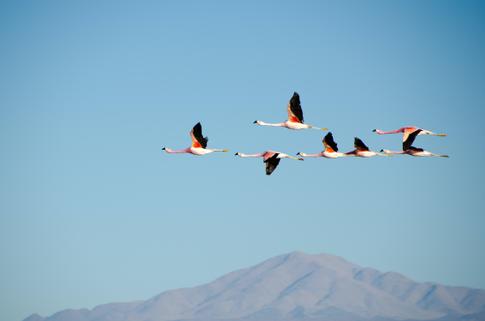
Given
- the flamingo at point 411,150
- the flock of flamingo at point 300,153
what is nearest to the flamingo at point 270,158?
the flock of flamingo at point 300,153

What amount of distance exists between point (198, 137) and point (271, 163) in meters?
7.71

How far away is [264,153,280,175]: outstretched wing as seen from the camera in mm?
81656

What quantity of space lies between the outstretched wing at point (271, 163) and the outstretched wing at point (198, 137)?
6478 mm

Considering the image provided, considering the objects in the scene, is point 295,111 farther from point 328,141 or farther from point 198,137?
point 198,137

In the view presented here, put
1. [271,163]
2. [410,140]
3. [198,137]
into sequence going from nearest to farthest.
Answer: [410,140]
[198,137]
[271,163]

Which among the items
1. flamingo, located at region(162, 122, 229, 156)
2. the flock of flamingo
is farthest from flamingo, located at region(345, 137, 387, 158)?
flamingo, located at region(162, 122, 229, 156)

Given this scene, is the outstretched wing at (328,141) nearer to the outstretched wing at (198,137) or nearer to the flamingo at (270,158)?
the flamingo at (270,158)

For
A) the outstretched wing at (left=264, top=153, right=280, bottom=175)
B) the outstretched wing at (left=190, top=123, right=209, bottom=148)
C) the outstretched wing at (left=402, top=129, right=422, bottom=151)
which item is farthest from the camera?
the outstretched wing at (left=264, top=153, right=280, bottom=175)

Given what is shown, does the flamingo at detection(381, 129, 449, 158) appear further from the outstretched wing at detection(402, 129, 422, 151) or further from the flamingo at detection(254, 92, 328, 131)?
the flamingo at detection(254, 92, 328, 131)

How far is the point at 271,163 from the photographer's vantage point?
269 feet

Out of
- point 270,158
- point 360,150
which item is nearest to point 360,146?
point 360,150

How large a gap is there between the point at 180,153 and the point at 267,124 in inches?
310

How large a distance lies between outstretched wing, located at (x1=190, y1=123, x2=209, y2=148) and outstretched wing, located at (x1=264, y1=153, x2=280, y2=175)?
6.48 metres

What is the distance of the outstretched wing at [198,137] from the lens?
7762 centimetres
